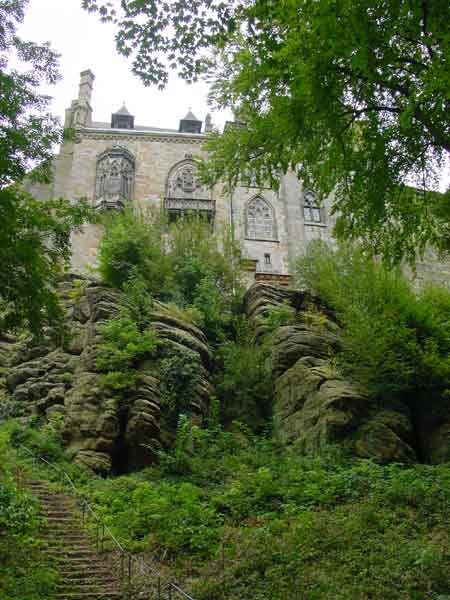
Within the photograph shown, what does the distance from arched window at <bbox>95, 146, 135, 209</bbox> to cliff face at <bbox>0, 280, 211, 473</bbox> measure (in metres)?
13.5

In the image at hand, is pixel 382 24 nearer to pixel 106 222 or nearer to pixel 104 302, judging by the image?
pixel 104 302

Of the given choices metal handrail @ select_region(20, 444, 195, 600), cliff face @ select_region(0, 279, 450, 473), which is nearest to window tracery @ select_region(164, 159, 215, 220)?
cliff face @ select_region(0, 279, 450, 473)

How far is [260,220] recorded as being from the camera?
33812 millimetres

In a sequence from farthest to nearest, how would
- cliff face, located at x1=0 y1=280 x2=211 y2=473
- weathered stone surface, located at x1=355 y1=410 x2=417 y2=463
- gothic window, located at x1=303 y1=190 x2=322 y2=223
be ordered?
gothic window, located at x1=303 y1=190 x2=322 y2=223
cliff face, located at x1=0 y1=280 x2=211 y2=473
weathered stone surface, located at x1=355 y1=410 x2=417 y2=463

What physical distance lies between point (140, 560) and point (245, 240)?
25.0 meters

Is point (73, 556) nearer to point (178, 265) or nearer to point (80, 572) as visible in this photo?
point (80, 572)

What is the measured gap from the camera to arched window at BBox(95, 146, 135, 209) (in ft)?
109

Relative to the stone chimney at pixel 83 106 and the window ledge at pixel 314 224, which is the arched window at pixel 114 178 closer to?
the stone chimney at pixel 83 106

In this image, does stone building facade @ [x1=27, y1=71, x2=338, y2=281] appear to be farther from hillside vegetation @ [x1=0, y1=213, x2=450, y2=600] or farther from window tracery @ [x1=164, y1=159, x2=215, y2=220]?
hillside vegetation @ [x1=0, y1=213, x2=450, y2=600]

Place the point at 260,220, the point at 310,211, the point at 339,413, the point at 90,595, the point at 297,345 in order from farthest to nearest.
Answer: the point at 310,211
the point at 260,220
the point at 297,345
the point at 339,413
the point at 90,595

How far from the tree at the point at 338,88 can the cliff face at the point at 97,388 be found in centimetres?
598

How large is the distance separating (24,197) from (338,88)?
17.5 feet

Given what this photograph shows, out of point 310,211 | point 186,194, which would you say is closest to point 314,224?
point 310,211

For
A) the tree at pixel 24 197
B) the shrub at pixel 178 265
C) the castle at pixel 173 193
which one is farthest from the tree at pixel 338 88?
the castle at pixel 173 193
